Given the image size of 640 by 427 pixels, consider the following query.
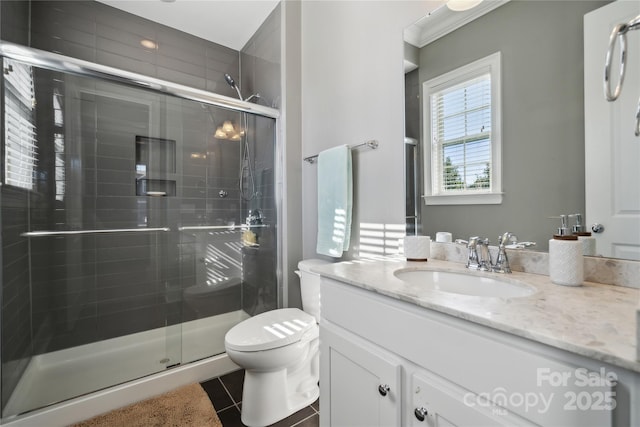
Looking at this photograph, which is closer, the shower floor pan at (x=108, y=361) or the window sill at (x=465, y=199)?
the window sill at (x=465, y=199)

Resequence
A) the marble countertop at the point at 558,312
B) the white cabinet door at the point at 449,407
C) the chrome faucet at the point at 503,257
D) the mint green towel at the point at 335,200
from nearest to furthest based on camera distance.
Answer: the marble countertop at the point at 558,312 → the white cabinet door at the point at 449,407 → the chrome faucet at the point at 503,257 → the mint green towel at the point at 335,200

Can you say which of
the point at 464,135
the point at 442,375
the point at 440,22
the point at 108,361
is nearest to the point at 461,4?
the point at 440,22

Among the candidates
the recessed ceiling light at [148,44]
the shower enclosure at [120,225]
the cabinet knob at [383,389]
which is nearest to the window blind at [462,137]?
the cabinet knob at [383,389]

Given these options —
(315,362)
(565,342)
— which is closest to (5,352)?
(315,362)

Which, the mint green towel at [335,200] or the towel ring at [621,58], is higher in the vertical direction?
the towel ring at [621,58]

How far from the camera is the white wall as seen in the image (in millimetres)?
1359

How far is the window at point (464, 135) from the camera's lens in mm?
1011

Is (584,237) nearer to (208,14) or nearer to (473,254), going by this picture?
(473,254)

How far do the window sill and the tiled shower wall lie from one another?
4.07 feet

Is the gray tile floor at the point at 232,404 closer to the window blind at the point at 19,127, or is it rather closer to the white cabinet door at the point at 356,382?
the white cabinet door at the point at 356,382

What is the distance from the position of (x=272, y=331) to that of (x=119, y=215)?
61.2 inches

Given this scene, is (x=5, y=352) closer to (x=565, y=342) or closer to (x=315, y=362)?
(x=315, y=362)

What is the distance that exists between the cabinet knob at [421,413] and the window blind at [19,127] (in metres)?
2.07

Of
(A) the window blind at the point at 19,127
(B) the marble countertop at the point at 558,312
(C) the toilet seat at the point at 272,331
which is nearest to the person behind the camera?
(B) the marble countertop at the point at 558,312
